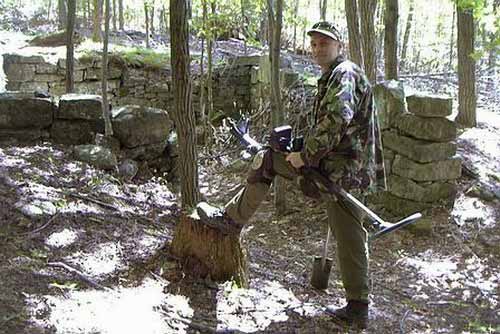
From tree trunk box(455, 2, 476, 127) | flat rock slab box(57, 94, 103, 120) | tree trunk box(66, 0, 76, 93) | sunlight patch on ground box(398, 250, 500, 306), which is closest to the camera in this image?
sunlight patch on ground box(398, 250, 500, 306)

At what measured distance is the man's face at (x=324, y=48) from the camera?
3.34 metres

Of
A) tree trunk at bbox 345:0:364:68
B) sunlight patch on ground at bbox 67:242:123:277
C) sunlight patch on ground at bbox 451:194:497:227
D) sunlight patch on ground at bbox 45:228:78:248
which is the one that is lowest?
sunlight patch on ground at bbox 451:194:497:227

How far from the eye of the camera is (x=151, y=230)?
15.4ft

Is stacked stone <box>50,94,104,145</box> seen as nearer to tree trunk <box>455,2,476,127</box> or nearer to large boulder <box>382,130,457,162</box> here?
large boulder <box>382,130,457,162</box>

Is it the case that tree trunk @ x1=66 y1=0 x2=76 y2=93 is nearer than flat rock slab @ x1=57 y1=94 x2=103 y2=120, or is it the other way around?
flat rock slab @ x1=57 y1=94 x2=103 y2=120

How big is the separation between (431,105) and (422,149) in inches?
21.2

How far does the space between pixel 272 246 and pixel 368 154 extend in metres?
3.11

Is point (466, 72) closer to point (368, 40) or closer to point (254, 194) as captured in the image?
point (368, 40)

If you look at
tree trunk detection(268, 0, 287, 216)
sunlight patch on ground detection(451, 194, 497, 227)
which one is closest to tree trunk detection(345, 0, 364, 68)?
tree trunk detection(268, 0, 287, 216)

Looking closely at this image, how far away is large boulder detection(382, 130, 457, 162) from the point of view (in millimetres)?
6535

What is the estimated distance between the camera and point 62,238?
4066mm

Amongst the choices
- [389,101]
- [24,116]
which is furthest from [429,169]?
[24,116]

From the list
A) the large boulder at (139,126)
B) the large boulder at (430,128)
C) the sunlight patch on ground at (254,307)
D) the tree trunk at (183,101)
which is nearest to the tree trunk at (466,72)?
the large boulder at (430,128)

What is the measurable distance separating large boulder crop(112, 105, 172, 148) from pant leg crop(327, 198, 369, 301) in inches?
155
